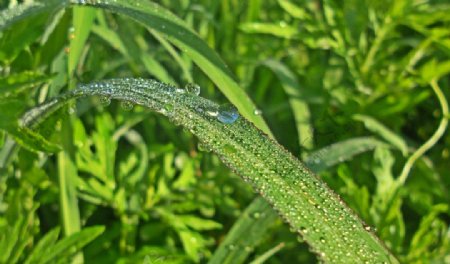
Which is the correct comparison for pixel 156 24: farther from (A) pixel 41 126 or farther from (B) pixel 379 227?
(B) pixel 379 227

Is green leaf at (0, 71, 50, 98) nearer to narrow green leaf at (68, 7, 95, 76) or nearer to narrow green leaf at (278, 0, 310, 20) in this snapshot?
narrow green leaf at (68, 7, 95, 76)

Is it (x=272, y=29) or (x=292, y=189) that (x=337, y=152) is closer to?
(x=272, y=29)

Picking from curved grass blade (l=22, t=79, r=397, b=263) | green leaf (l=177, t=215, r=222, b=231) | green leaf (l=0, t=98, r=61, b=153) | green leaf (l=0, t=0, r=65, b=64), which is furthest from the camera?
green leaf (l=177, t=215, r=222, b=231)

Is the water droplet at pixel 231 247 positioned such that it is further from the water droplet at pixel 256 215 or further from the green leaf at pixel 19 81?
the green leaf at pixel 19 81

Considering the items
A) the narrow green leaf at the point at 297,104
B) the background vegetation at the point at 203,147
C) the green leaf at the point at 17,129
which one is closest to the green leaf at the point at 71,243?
the background vegetation at the point at 203,147

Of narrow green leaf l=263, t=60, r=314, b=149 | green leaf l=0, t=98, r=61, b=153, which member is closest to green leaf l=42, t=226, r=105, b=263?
green leaf l=0, t=98, r=61, b=153

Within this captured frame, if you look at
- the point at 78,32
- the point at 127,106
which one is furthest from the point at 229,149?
the point at 78,32

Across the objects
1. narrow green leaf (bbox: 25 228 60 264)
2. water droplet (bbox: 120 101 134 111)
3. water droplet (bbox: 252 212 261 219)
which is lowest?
water droplet (bbox: 252 212 261 219)
